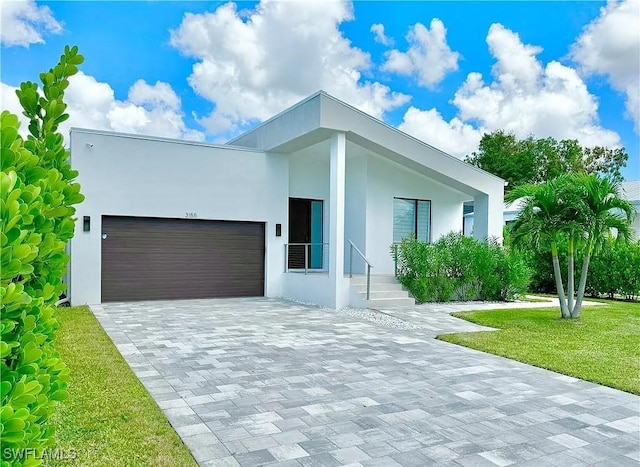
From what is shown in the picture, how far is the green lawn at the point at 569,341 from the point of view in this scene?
6218 millimetres

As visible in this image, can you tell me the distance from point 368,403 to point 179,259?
9.77 m

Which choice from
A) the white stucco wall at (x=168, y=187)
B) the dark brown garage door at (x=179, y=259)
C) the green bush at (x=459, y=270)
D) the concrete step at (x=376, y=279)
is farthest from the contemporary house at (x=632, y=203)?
the dark brown garage door at (x=179, y=259)

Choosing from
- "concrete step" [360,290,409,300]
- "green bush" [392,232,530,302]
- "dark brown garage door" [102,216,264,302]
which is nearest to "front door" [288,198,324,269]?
"dark brown garage door" [102,216,264,302]

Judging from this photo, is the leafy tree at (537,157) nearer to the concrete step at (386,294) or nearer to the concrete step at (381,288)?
the concrete step at (381,288)

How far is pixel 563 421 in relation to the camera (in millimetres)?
4410

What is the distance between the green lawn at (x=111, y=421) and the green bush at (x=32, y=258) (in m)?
1.36

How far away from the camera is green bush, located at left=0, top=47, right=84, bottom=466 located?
157 centimetres

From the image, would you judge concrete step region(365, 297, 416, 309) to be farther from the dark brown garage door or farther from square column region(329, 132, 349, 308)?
the dark brown garage door

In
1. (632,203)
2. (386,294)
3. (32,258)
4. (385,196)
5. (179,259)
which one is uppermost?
(632,203)

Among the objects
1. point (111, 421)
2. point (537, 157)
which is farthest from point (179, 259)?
point (537, 157)

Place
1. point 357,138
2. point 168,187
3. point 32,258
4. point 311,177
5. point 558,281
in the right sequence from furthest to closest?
point 311,177 → point 168,187 → point 357,138 → point 558,281 → point 32,258

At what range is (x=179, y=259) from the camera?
13.4 m

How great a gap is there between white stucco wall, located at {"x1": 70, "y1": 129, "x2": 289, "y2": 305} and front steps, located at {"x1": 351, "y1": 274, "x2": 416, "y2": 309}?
10.1 ft

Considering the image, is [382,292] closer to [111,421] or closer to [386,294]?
[386,294]
